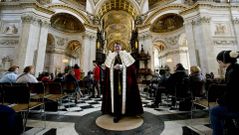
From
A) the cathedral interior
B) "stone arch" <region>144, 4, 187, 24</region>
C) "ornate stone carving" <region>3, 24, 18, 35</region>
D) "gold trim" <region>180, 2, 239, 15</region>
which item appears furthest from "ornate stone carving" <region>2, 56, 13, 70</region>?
"gold trim" <region>180, 2, 239, 15</region>

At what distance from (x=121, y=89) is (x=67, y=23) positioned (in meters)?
16.6

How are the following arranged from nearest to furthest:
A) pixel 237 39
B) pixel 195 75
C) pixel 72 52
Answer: pixel 195 75, pixel 237 39, pixel 72 52

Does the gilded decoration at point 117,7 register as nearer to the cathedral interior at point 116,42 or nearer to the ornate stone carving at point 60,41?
the cathedral interior at point 116,42

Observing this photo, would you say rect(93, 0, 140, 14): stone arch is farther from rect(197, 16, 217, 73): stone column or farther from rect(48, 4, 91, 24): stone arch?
rect(197, 16, 217, 73): stone column

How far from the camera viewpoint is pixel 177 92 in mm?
4012

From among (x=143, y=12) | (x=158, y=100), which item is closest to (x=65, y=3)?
(x=143, y=12)

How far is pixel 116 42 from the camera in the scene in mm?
7477

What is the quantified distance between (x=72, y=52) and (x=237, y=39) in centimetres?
1964

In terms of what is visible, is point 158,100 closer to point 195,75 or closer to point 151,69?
point 195,75

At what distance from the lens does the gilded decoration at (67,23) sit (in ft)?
50.1

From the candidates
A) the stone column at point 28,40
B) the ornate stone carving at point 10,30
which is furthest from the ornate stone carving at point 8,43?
the stone column at point 28,40

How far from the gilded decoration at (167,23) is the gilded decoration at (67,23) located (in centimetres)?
983

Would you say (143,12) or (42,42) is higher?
(143,12)

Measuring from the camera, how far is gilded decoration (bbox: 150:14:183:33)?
1533cm
